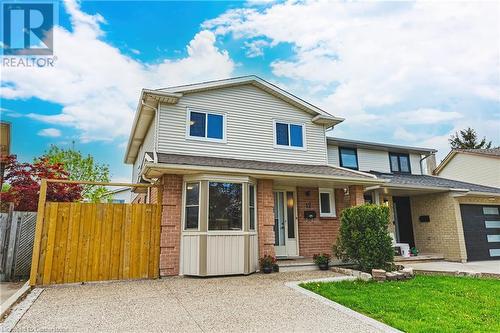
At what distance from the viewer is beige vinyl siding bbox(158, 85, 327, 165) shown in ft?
30.3

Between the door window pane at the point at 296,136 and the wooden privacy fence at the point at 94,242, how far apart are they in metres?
5.52

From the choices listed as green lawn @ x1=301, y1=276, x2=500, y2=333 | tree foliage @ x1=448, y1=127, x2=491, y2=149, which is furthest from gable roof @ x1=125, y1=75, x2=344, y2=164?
tree foliage @ x1=448, y1=127, x2=491, y2=149

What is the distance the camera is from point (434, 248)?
1194cm

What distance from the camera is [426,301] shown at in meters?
5.25

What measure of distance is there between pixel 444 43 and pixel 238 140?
1113 cm

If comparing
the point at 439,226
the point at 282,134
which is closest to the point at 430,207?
the point at 439,226

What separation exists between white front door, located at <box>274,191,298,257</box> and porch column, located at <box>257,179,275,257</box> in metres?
1.56

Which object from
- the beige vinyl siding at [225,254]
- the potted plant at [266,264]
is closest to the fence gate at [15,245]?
the beige vinyl siding at [225,254]

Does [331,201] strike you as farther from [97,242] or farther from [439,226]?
[97,242]

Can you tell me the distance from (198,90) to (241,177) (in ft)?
11.7

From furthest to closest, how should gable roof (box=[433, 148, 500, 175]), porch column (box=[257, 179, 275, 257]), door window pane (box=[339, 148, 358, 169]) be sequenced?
gable roof (box=[433, 148, 500, 175]) → door window pane (box=[339, 148, 358, 169]) → porch column (box=[257, 179, 275, 257])

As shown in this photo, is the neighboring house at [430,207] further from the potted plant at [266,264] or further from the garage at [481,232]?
the potted plant at [266,264]

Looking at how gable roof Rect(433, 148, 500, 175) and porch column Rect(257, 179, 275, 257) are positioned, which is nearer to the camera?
porch column Rect(257, 179, 275, 257)

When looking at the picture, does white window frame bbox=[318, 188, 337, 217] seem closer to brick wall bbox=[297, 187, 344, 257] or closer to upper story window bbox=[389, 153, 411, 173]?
brick wall bbox=[297, 187, 344, 257]
